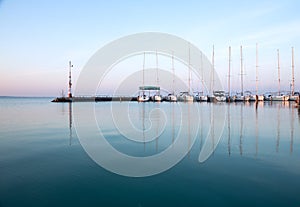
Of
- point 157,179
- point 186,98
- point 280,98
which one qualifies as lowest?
point 157,179

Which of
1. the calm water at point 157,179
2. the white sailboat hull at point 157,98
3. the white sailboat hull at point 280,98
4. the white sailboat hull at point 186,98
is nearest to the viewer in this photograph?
the calm water at point 157,179

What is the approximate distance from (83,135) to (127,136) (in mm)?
2674

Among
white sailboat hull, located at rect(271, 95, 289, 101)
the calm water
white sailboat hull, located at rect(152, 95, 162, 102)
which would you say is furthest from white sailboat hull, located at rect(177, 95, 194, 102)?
the calm water

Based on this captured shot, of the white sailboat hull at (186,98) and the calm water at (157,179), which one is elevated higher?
the white sailboat hull at (186,98)

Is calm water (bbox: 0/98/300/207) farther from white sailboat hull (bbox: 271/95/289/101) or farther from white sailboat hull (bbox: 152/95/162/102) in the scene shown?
white sailboat hull (bbox: 152/95/162/102)

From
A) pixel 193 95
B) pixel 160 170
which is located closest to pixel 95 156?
pixel 160 170

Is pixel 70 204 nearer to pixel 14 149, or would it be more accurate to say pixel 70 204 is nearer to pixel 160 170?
pixel 160 170

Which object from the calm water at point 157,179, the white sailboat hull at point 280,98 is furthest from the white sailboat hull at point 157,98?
the calm water at point 157,179

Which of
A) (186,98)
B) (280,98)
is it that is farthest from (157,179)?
(280,98)

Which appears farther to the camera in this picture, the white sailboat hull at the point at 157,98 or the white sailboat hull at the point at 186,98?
the white sailboat hull at the point at 157,98

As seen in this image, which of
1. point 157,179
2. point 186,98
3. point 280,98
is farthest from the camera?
point 186,98

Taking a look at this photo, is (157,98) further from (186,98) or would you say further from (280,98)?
(280,98)

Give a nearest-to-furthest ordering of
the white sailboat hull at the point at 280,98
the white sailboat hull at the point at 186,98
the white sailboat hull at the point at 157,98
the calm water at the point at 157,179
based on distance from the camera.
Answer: the calm water at the point at 157,179 → the white sailboat hull at the point at 280,98 → the white sailboat hull at the point at 186,98 → the white sailboat hull at the point at 157,98

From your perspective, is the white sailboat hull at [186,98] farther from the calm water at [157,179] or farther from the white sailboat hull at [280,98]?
the calm water at [157,179]
